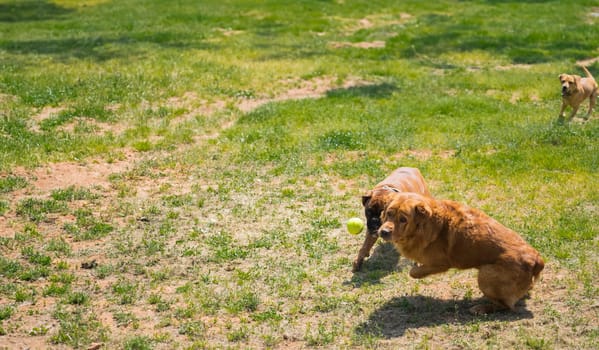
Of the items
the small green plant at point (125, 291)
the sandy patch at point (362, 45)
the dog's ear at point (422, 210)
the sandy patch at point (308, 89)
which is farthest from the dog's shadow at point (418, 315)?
the sandy patch at point (362, 45)

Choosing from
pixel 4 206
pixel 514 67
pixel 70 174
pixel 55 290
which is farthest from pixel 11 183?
pixel 514 67

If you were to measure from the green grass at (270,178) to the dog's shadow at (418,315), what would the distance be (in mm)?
27

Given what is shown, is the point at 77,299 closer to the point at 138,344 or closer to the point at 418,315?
the point at 138,344

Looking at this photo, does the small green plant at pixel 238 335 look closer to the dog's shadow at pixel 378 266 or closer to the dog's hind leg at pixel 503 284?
the dog's shadow at pixel 378 266

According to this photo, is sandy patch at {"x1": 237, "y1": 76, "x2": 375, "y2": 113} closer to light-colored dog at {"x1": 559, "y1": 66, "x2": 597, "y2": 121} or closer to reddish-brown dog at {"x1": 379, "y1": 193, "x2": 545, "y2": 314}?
light-colored dog at {"x1": 559, "y1": 66, "x2": 597, "y2": 121}

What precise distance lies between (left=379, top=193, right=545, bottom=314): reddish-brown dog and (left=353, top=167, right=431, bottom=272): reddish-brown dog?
654 millimetres

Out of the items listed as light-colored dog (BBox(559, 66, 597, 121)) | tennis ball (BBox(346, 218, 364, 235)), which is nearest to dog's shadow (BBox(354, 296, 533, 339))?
tennis ball (BBox(346, 218, 364, 235))

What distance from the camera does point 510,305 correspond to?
704 centimetres

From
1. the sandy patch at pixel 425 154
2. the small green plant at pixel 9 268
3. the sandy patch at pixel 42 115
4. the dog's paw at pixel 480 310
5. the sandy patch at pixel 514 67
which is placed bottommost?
the small green plant at pixel 9 268

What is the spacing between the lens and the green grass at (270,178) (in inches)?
287

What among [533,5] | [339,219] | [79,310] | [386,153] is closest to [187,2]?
[533,5]

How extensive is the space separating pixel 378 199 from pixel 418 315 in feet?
4.73

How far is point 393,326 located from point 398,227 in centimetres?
99

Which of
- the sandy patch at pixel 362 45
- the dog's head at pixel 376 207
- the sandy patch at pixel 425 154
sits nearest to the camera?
the dog's head at pixel 376 207
